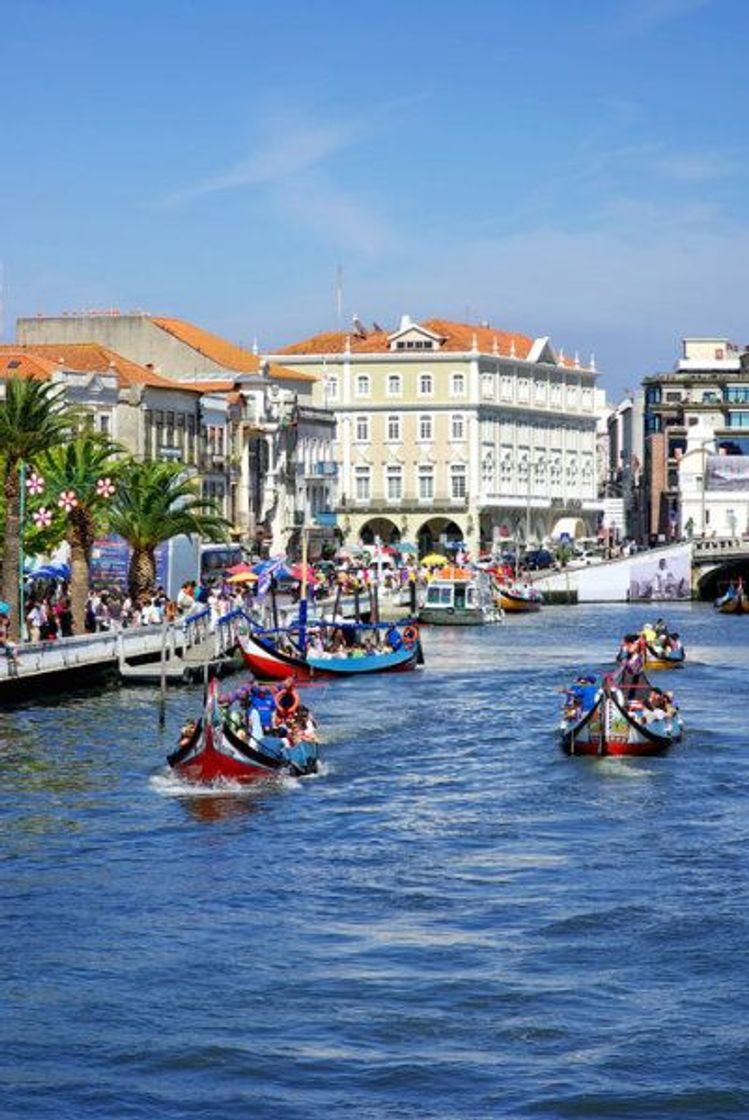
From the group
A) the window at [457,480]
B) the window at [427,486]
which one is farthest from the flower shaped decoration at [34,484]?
the window at [427,486]

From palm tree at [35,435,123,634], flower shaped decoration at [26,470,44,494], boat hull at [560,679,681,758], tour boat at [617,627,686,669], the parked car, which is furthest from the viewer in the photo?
the parked car

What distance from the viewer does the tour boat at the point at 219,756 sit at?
49031 millimetres

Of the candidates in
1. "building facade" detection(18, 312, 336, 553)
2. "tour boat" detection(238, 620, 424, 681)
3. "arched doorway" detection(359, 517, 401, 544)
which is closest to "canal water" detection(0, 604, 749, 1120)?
"tour boat" detection(238, 620, 424, 681)

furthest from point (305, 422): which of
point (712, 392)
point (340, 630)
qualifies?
point (340, 630)

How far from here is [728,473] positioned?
188 m

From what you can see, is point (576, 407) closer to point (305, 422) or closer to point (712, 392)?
point (712, 392)

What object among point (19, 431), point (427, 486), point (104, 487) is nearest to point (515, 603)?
point (427, 486)

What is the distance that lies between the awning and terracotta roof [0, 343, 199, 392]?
59838mm

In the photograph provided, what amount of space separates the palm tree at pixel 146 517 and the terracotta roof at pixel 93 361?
1427 inches

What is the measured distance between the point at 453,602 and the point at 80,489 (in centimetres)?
4080

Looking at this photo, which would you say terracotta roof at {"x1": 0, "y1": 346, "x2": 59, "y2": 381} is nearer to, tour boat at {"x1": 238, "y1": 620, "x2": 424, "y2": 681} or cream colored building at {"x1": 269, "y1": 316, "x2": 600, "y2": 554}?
tour boat at {"x1": 238, "y1": 620, "x2": 424, "y2": 681}

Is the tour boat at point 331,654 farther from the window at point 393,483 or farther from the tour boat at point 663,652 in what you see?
the window at point 393,483

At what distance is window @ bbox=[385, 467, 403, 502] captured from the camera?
180 meters

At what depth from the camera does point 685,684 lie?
79.9 meters
